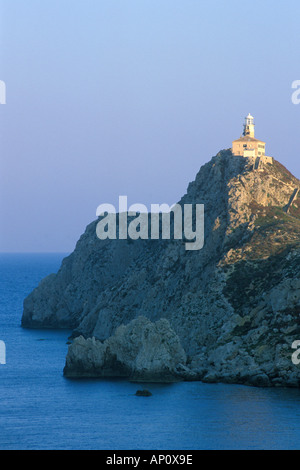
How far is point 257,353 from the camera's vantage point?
13700cm

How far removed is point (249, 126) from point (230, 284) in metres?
46.0

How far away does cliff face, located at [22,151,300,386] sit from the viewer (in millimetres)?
138250

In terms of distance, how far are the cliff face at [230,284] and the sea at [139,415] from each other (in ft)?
21.3

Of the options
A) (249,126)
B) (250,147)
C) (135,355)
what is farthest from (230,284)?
(249,126)

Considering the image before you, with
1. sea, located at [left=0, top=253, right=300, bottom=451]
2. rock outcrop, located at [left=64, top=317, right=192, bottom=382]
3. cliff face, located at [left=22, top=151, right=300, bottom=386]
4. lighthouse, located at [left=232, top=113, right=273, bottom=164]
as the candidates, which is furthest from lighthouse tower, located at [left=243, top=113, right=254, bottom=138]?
sea, located at [left=0, top=253, right=300, bottom=451]

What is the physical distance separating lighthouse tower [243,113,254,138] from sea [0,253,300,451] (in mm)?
66246

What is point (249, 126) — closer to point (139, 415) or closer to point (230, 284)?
point (230, 284)

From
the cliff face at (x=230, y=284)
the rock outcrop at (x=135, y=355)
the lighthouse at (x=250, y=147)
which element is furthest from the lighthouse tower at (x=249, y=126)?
the rock outcrop at (x=135, y=355)

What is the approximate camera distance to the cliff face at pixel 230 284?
5443 inches

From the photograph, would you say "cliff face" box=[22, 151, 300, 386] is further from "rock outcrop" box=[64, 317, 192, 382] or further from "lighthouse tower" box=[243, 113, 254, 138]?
"lighthouse tower" box=[243, 113, 254, 138]

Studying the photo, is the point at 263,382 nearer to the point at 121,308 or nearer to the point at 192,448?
the point at 192,448

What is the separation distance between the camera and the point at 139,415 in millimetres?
118875
